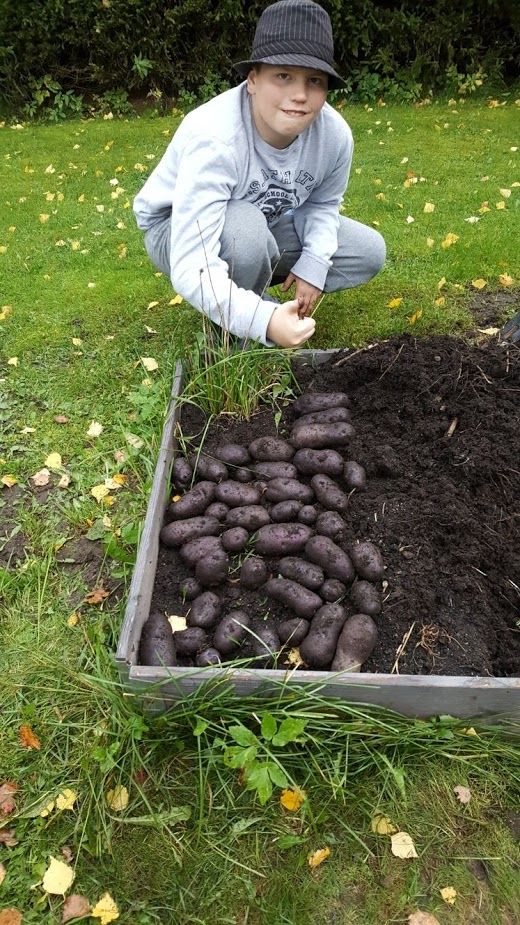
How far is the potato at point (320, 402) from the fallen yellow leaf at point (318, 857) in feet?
5.86

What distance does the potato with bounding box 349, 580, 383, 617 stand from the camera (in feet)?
7.27

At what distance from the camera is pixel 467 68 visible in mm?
9172

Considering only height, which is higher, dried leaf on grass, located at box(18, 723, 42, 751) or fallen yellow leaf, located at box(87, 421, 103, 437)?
fallen yellow leaf, located at box(87, 421, 103, 437)

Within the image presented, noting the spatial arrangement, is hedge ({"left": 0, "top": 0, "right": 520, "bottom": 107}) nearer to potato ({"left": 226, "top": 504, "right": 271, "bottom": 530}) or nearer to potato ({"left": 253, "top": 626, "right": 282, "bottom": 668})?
potato ({"left": 226, "top": 504, "right": 271, "bottom": 530})

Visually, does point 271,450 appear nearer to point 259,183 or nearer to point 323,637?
point 323,637

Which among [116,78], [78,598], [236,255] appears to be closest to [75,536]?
[78,598]

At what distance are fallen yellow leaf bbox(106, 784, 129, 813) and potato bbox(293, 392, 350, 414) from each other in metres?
1.75

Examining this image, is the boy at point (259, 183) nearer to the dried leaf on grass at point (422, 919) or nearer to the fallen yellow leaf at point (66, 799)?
the fallen yellow leaf at point (66, 799)

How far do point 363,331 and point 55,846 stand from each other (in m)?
3.22

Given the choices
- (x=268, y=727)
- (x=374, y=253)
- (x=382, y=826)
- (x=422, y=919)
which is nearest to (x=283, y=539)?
(x=268, y=727)

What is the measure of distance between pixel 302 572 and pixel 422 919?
1.09m

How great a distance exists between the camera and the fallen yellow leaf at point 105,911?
1784 mm

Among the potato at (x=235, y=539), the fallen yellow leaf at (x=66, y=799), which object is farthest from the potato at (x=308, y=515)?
the fallen yellow leaf at (x=66, y=799)

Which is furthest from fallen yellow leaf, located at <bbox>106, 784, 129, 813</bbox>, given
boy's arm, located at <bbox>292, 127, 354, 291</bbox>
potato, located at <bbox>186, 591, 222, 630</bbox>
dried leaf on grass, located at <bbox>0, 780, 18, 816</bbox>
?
boy's arm, located at <bbox>292, 127, 354, 291</bbox>
